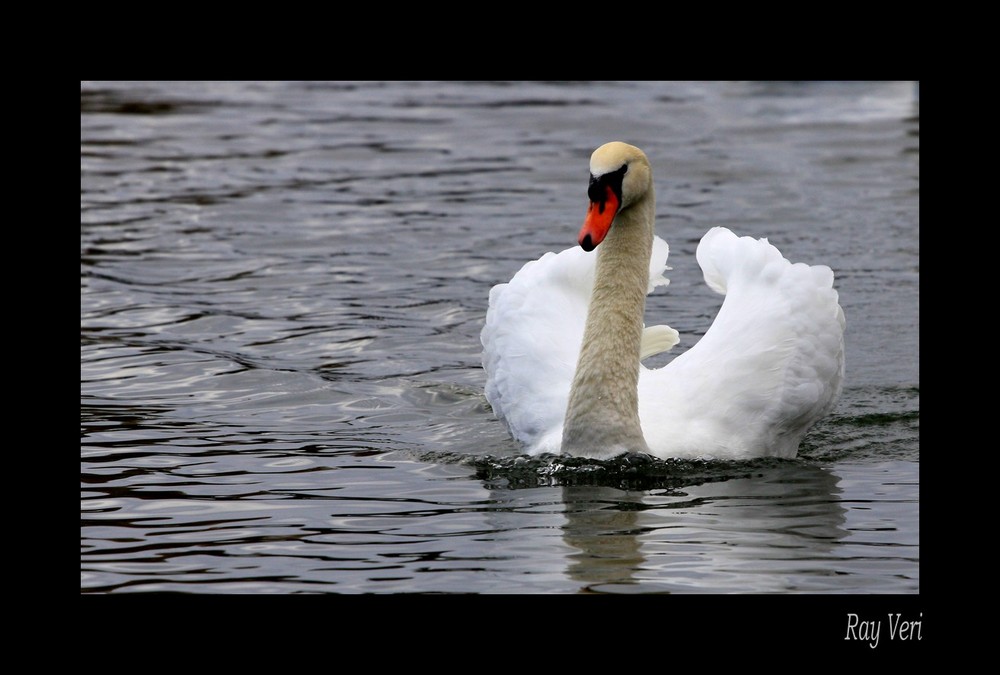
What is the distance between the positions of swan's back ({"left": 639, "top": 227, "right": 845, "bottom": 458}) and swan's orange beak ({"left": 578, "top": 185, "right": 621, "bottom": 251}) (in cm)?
115

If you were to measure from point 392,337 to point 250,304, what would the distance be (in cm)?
158

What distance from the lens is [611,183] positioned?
7836 mm

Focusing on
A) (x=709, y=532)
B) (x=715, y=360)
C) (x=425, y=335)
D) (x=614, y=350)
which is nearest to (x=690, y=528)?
(x=709, y=532)

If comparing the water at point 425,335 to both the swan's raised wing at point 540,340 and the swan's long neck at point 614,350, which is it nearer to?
the swan's long neck at point 614,350

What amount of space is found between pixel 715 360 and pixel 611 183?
1361 millimetres

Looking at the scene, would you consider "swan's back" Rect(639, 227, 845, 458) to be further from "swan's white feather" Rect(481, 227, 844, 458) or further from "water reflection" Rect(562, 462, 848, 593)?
"water reflection" Rect(562, 462, 848, 593)

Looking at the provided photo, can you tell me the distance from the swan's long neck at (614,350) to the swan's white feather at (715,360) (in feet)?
0.81

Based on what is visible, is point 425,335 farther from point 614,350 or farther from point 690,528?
point 690,528

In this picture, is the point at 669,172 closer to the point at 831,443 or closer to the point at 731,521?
the point at 831,443

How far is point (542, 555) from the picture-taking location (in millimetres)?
6996

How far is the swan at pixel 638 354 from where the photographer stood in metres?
8.00

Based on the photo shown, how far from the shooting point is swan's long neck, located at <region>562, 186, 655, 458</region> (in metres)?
7.97

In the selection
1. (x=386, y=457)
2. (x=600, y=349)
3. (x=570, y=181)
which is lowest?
(x=386, y=457)
